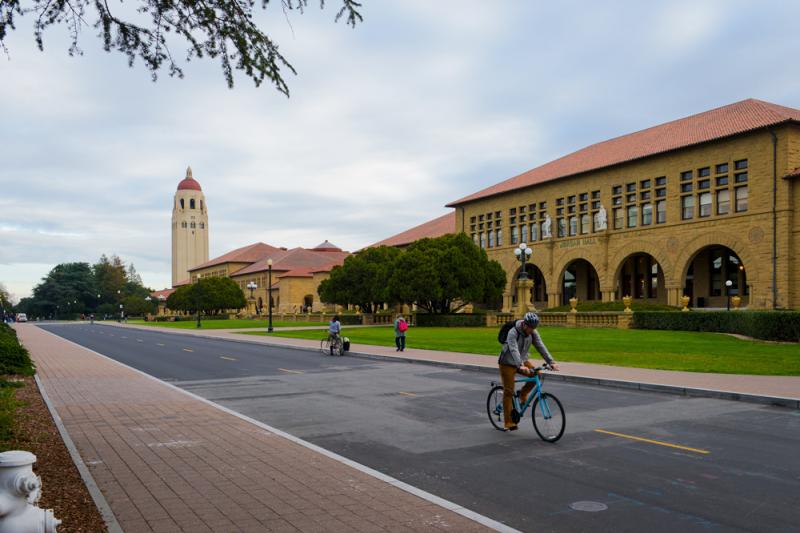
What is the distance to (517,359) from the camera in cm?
896

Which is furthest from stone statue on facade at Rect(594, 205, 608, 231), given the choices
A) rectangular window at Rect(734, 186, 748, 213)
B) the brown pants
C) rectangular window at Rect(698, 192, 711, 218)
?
the brown pants

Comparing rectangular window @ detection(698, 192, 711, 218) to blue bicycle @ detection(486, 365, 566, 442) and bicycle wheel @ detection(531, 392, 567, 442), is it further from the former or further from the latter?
bicycle wheel @ detection(531, 392, 567, 442)

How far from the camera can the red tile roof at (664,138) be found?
138 feet

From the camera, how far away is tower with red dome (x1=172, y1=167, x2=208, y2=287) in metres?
160

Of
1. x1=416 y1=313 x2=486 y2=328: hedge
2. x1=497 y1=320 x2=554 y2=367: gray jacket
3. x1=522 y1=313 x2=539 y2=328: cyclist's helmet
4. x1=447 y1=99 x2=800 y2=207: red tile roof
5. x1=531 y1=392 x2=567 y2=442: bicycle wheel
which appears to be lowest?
x1=416 y1=313 x2=486 y2=328: hedge

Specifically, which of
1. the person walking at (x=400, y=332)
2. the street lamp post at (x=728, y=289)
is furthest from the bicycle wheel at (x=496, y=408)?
the street lamp post at (x=728, y=289)

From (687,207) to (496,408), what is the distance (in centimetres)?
4137

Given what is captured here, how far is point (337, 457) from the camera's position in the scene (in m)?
7.65

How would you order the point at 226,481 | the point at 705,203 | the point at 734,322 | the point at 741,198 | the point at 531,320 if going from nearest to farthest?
the point at 226,481 → the point at 531,320 → the point at 734,322 → the point at 741,198 → the point at 705,203

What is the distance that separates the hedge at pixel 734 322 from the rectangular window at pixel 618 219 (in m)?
15.0

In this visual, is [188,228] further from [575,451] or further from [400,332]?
[575,451]

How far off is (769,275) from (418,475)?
39.3m

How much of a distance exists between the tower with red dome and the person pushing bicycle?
16001 centimetres

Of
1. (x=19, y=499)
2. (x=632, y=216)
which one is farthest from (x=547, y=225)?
(x=19, y=499)
